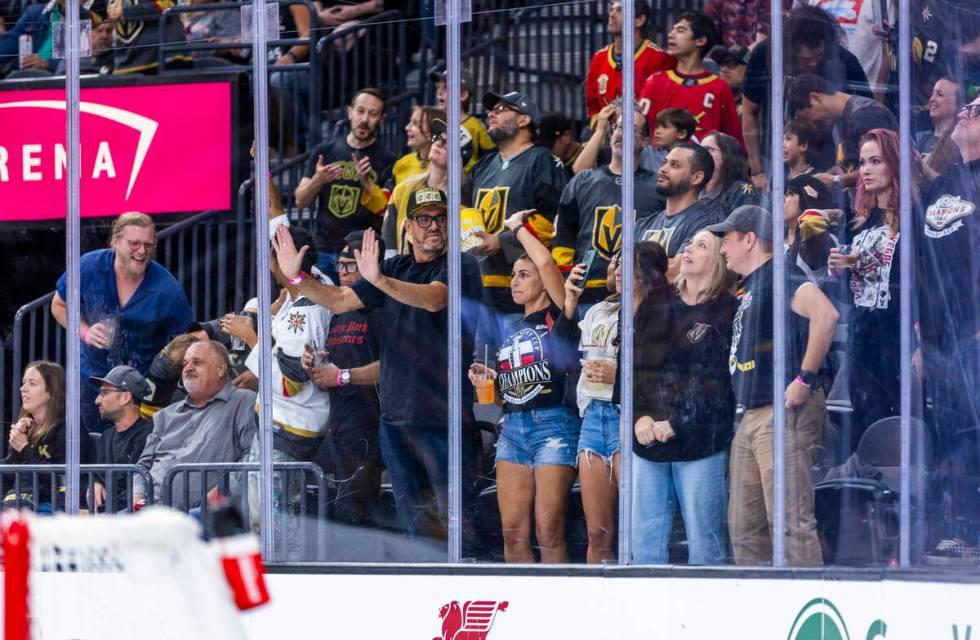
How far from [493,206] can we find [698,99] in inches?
36.5

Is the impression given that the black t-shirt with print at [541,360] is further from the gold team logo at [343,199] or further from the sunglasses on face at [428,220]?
the gold team logo at [343,199]

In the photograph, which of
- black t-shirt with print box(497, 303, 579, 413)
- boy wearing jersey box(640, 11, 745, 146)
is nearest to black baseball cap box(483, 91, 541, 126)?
boy wearing jersey box(640, 11, 745, 146)

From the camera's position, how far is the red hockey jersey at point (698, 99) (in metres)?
6.14

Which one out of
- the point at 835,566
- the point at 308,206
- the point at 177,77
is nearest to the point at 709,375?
the point at 835,566

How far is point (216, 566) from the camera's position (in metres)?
3.15

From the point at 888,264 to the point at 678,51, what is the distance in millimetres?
1138

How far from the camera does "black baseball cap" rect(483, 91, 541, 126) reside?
6438 mm

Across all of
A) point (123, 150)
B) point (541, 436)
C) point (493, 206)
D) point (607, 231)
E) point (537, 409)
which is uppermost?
point (123, 150)

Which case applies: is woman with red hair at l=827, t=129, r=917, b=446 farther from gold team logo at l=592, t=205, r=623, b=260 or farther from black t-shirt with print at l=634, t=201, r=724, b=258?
gold team logo at l=592, t=205, r=623, b=260

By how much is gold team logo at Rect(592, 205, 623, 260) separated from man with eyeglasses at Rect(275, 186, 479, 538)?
536 mm

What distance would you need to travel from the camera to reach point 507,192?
6492 millimetres

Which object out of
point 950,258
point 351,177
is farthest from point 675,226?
point 351,177

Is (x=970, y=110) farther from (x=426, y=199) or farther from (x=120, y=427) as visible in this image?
(x=120, y=427)

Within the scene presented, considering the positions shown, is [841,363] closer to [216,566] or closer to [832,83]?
[832,83]
